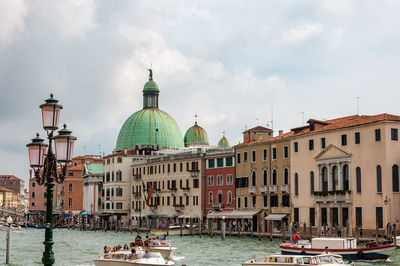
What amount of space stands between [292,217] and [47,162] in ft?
151

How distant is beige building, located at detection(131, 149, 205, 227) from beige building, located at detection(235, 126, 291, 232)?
8.20 meters

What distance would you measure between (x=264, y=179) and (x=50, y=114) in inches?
1968

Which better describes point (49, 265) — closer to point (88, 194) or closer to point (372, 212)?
point (372, 212)

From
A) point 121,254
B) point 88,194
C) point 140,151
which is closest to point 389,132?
point 121,254

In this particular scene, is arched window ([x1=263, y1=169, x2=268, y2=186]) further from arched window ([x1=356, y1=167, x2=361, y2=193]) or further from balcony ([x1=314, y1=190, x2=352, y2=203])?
arched window ([x1=356, y1=167, x2=361, y2=193])

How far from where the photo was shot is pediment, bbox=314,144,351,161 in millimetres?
52938

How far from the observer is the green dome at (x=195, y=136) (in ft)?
358

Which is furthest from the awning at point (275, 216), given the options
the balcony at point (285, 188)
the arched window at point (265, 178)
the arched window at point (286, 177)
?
the arched window at point (265, 178)

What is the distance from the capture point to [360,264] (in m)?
35.5

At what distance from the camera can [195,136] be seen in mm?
109688

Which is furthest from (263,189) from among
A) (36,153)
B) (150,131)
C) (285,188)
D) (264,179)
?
(36,153)

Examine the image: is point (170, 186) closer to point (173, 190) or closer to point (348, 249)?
point (173, 190)

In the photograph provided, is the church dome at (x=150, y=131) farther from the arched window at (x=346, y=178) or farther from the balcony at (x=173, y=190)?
the arched window at (x=346, y=178)

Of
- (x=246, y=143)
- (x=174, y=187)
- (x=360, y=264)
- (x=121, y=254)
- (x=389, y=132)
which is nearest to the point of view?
(x=121, y=254)
